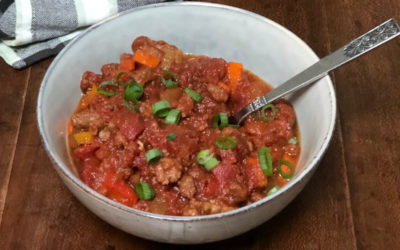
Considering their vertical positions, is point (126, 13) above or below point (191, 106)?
above

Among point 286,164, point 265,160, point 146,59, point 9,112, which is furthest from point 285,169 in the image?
point 9,112

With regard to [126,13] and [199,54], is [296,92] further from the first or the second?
[126,13]

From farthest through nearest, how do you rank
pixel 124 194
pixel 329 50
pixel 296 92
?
pixel 329 50 < pixel 296 92 < pixel 124 194

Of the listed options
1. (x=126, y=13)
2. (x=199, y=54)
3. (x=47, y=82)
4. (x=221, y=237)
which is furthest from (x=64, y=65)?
(x=221, y=237)

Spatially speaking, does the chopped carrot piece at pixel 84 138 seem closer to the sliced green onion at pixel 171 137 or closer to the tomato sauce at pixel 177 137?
the tomato sauce at pixel 177 137

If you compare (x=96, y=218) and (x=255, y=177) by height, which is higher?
(x=255, y=177)

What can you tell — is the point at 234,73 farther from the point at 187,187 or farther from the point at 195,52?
the point at 187,187

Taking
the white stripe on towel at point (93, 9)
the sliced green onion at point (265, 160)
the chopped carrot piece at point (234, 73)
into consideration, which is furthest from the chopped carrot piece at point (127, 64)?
the sliced green onion at point (265, 160)
